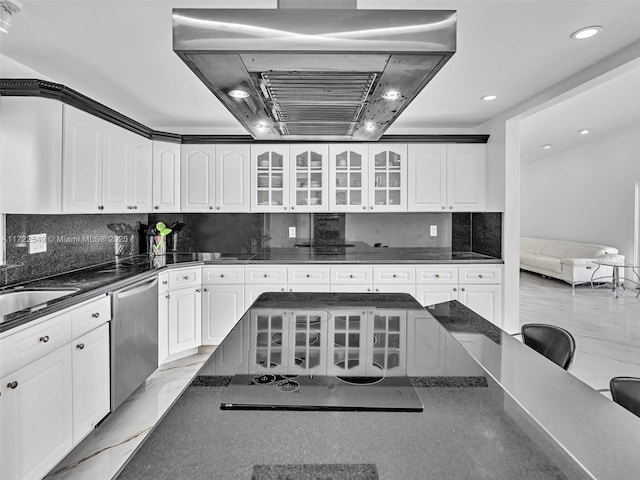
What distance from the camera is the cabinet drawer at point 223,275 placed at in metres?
3.73

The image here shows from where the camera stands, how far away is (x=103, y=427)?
2441 mm

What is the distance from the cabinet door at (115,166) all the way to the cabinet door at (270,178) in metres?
1.19

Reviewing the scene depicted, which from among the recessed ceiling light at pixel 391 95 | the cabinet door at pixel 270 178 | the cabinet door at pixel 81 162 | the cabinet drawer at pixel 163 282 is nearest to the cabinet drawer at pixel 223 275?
the cabinet drawer at pixel 163 282

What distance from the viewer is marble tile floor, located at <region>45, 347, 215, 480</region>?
6.61 feet

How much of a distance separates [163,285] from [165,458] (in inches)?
111

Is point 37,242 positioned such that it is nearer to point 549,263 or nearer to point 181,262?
point 181,262

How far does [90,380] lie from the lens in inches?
88.1

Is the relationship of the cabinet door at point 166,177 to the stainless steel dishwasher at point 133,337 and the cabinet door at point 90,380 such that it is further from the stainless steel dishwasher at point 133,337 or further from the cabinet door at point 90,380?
the cabinet door at point 90,380

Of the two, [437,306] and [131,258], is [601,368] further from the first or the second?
[131,258]

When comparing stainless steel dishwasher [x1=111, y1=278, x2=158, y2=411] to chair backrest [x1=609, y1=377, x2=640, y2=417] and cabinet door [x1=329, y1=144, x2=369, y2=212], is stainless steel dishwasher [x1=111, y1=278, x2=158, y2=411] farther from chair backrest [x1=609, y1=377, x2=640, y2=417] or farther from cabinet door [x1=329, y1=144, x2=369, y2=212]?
chair backrest [x1=609, y1=377, x2=640, y2=417]

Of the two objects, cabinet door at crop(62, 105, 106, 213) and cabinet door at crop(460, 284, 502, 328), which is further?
cabinet door at crop(460, 284, 502, 328)

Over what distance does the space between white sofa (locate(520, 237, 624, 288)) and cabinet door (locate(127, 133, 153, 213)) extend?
702 centimetres

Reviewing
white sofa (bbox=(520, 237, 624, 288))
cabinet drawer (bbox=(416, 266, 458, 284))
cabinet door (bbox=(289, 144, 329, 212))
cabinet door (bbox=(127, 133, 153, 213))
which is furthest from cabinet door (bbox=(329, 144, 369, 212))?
white sofa (bbox=(520, 237, 624, 288))

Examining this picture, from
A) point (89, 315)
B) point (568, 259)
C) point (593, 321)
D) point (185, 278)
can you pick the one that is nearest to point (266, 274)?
point (185, 278)
